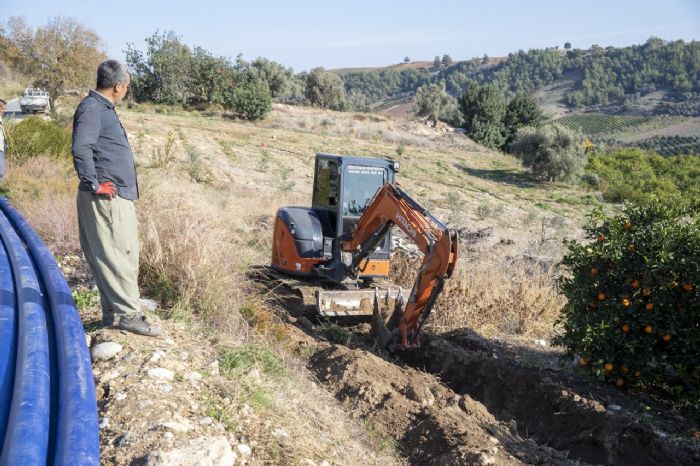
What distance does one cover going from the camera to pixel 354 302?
28.2 feet

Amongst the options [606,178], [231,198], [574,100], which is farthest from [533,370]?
[574,100]

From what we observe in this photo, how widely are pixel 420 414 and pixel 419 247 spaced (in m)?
2.29

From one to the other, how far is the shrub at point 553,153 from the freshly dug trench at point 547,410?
33762 millimetres

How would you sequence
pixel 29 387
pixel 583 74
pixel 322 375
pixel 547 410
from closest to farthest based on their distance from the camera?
pixel 29 387 → pixel 547 410 → pixel 322 375 → pixel 583 74

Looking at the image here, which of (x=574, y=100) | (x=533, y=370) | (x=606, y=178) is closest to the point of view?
(x=533, y=370)

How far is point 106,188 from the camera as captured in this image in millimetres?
4402

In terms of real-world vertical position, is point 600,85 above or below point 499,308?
above

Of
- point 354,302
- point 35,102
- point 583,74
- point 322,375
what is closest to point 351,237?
point 354,302

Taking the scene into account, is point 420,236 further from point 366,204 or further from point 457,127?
point 457,127

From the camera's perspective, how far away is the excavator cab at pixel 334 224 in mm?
9148

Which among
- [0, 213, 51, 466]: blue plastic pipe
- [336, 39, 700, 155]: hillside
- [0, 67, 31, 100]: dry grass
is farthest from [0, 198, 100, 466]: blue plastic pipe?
[336, 39, 700, 155]: hillside

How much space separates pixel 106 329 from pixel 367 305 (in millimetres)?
4460

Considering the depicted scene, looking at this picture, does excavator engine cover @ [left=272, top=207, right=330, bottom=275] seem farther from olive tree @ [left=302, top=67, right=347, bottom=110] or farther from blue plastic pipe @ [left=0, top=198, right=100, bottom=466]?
olive tree @ [left=302, top=67, right=347, bottom=110]

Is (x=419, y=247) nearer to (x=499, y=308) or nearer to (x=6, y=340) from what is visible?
(x=499, y=308)
